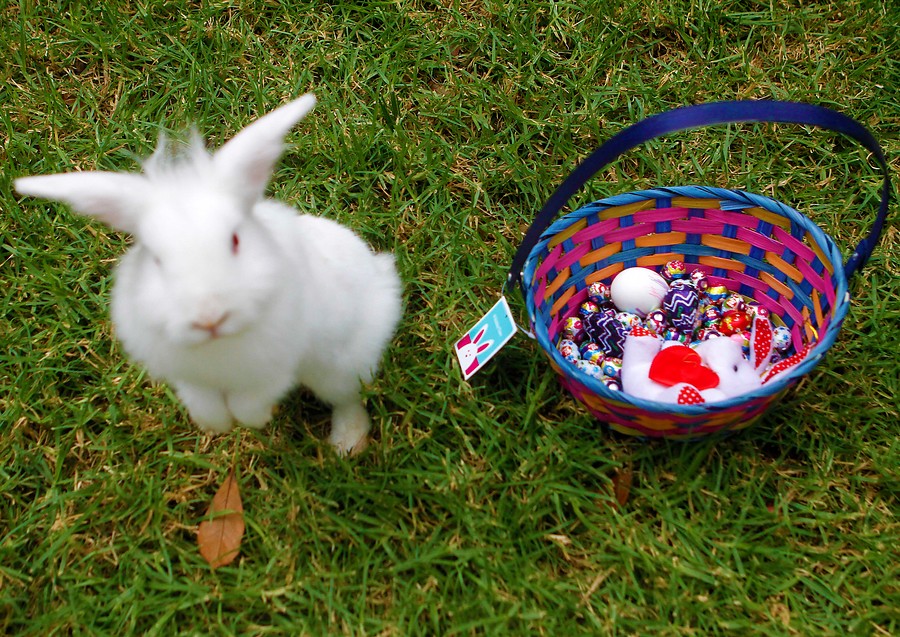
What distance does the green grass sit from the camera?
7.42 feet

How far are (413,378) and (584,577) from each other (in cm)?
76

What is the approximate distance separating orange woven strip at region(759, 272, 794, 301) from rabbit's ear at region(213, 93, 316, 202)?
63.2 inches

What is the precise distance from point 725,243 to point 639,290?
0.34 meters

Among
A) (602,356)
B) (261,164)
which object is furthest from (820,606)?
(261,164)

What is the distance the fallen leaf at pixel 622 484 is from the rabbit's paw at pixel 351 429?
0.71 m

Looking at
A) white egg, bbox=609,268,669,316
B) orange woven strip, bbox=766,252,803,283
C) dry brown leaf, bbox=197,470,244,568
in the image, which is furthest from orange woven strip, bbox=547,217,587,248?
dry brown leaf, bbox=197,470,244,568

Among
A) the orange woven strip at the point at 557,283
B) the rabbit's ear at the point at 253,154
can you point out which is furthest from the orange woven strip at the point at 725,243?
the rabbit's ear at the point at 253,154

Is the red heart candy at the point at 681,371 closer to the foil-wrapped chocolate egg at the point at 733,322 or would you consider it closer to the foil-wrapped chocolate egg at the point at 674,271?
the foil-wrapped chocolate egg at the point at 733,322

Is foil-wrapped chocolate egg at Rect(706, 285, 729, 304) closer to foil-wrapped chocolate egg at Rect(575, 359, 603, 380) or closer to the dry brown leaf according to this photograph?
foil-wrapped chocolate egg at Rect(575, 359, 603, 380)

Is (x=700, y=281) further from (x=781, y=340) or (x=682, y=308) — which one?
(x=781, y=340)

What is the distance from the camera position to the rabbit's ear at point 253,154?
198cm

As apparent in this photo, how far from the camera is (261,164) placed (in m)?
2.02

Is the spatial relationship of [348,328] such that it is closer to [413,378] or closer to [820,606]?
[413,378]

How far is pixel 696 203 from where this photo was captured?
279 centimetres
